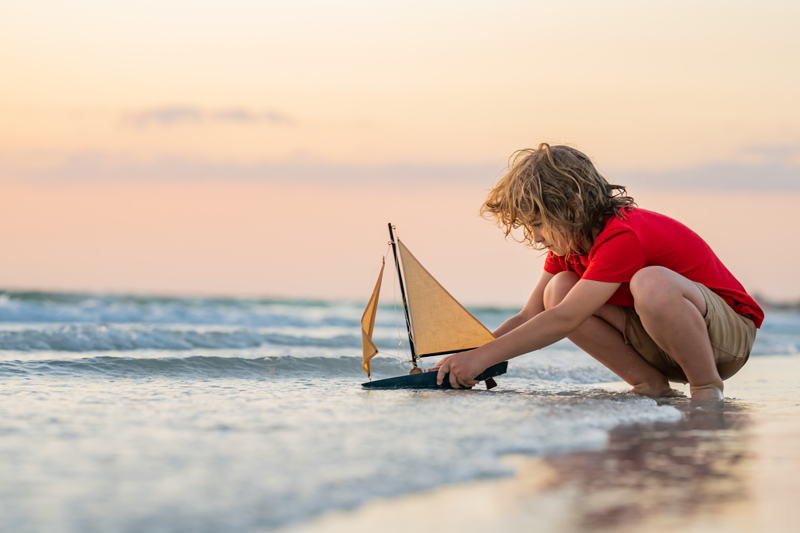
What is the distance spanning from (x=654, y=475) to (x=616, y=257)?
127cm

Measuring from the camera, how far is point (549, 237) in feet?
10.1

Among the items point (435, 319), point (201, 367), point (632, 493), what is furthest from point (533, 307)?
point (201, 367)

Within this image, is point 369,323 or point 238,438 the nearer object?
point 238,438

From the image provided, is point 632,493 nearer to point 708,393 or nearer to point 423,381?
point 708,393

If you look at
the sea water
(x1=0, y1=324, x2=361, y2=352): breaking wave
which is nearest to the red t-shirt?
the sea water

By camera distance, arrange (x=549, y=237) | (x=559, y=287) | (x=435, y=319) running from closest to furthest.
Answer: (x=549, y=237) → (x=559, y=287) → (x=435, y=319)

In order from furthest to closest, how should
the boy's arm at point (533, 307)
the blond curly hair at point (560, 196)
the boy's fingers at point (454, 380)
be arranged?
the boy's arm at point (533, 307) → the boy's fingers at point (454, 380) → the blond curly hair at point (560, 196)

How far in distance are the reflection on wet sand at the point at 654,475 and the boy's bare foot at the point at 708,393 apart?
555 millimetres

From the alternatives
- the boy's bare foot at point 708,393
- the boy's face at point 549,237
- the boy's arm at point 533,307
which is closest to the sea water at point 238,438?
the boy's bare foot at point 708,393

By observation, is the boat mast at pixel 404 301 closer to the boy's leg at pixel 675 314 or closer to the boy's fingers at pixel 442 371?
the boy's fingers at pixel 442 371

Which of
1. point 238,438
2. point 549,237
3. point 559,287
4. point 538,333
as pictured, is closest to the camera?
point 238,438

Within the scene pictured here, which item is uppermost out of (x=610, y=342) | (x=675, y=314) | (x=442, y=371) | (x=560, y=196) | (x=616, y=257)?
(x=560, y=196)

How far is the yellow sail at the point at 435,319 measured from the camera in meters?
3.42

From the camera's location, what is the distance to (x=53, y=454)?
1.95 metres
